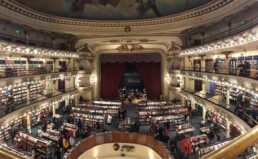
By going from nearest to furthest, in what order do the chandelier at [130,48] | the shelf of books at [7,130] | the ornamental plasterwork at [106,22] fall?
1. the ornamental plasterwork at [106,22]
2. the shelf of books at [7,130]
3. the chandelier at [130,48]

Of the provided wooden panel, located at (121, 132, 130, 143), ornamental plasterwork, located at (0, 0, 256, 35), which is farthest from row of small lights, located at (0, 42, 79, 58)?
wooden panel, located at (121, 132, 130, 143)

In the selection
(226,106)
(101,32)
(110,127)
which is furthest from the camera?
(101,32)

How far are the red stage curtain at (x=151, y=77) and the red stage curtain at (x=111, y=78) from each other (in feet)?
6.98

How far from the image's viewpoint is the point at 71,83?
19938 mm

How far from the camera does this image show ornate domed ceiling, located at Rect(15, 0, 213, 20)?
12750 millimetres

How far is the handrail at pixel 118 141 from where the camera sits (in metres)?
11.2

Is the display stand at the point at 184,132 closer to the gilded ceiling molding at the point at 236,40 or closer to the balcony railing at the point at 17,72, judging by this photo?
the gilded ceiling molding at the point at 236,40

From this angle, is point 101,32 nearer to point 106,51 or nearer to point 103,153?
point 106,51

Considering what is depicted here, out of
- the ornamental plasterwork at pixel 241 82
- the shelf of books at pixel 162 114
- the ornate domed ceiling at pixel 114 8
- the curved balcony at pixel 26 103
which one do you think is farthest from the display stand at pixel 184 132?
the curved balcony at pixel 26 103

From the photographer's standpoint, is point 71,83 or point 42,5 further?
point 71,83

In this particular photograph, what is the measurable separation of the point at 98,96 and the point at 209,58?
1292 centimetres

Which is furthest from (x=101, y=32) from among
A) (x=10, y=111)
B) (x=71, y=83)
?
(x=10, y=111)

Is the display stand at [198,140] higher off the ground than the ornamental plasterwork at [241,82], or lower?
lower

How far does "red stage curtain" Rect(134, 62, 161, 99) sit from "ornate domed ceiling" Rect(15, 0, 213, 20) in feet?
30.4
